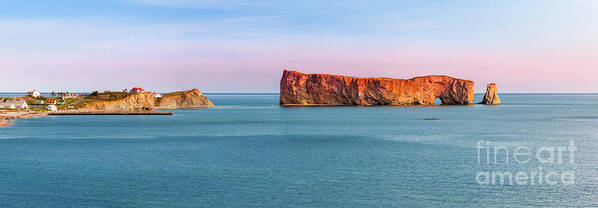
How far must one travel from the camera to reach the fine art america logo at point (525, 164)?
125 ft

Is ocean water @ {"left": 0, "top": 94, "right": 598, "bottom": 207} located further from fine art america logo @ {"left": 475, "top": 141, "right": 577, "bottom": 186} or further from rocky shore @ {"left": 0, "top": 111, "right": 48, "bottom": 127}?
rocky shore @ {"left": 0, "top": 111, "right": 48, "bottom": 127}

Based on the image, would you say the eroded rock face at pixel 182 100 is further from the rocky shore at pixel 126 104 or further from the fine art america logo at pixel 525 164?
the fine art america logo at pixel 525 164

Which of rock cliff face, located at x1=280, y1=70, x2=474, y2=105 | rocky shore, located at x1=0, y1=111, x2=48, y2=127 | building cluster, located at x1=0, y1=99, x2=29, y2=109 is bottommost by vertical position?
rocky shore, located at x1=0, y1=111, x2=48, y2=127

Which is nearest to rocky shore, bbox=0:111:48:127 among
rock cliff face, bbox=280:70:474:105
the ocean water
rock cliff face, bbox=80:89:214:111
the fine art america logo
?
rock cliff face, bbox=80:89:214:111

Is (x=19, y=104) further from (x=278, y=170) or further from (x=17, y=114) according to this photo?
(x=278, y=170)

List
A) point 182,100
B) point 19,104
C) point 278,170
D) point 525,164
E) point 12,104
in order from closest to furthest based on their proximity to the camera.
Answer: point 278,170
point 525,164
point 12,104
point 19,104
point 182,100

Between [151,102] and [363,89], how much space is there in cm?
7142

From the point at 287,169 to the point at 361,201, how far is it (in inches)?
488

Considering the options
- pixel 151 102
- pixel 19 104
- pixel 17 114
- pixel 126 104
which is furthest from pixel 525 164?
pixel 151 102

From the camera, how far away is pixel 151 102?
515ft

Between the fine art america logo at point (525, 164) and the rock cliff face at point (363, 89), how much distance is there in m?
117

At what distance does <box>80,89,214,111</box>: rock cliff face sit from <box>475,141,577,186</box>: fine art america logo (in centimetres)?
10631

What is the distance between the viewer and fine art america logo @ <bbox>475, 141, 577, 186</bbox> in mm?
37969

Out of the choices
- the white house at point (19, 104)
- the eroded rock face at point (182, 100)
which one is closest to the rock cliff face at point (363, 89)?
the eroded rock face at point (182, 100)
